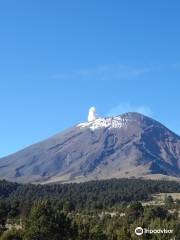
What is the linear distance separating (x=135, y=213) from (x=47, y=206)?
59.7m

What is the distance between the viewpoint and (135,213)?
565 ft

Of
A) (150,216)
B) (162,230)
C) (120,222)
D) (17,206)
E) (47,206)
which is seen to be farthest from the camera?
(17,206)

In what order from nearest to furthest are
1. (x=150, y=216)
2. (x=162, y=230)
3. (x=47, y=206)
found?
(x=162, y=230)
(x=47, y=206)
(x=150, y=216)

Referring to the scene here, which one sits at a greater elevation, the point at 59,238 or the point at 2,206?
the point at 2,206

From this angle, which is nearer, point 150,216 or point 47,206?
point 47,206

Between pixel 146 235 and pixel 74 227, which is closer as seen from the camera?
pixel 146 235

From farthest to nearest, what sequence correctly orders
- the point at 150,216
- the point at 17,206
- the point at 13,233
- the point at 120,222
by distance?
1. the point at 17,206
2. the point at 150,216
3. the point at 120,222
4. the point at 13,233

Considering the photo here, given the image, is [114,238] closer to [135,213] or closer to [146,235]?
[146,235]

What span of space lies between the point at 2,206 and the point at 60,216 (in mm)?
44137

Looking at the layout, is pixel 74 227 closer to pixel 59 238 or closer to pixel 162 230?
pixel 59 238

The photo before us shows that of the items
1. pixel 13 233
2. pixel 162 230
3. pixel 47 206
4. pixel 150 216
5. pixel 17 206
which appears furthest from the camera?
pixel 17 206

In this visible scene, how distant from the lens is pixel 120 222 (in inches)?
5807

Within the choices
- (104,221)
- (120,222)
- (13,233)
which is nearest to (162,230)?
(13,233)

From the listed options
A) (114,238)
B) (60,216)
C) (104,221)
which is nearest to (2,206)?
(104,221)
